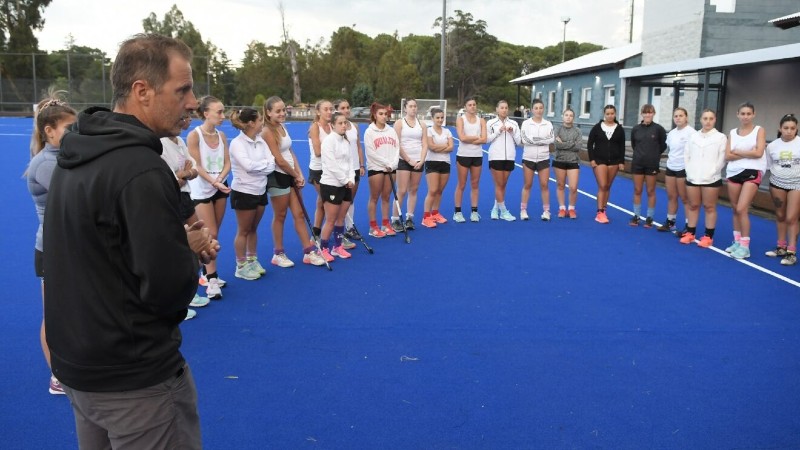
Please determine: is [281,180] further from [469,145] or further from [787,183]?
[787,183]

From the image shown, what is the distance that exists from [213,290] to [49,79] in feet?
144

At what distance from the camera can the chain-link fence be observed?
128 feet

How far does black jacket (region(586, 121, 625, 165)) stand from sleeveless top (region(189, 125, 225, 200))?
5878 millimetres

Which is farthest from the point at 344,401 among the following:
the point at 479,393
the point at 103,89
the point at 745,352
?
the point at 103,89

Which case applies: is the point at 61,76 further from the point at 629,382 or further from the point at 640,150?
the point at 629,382

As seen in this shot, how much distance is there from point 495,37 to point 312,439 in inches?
2855

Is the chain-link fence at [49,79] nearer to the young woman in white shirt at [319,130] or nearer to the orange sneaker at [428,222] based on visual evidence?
the orange sneaker at [428,222]

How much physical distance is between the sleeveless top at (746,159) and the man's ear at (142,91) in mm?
7431

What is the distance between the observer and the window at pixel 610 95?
25128 mm

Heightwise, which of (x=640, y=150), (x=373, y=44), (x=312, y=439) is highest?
(x=373, y=44)

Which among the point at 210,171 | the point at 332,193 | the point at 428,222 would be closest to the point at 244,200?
the point at 210,171

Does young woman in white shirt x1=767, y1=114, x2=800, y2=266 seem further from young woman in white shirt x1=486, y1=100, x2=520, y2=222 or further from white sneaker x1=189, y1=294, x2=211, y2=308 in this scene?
white sneaker x1=189, y1=294, x2=211, y2=308

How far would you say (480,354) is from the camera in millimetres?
4527

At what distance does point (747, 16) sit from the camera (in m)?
18.8
